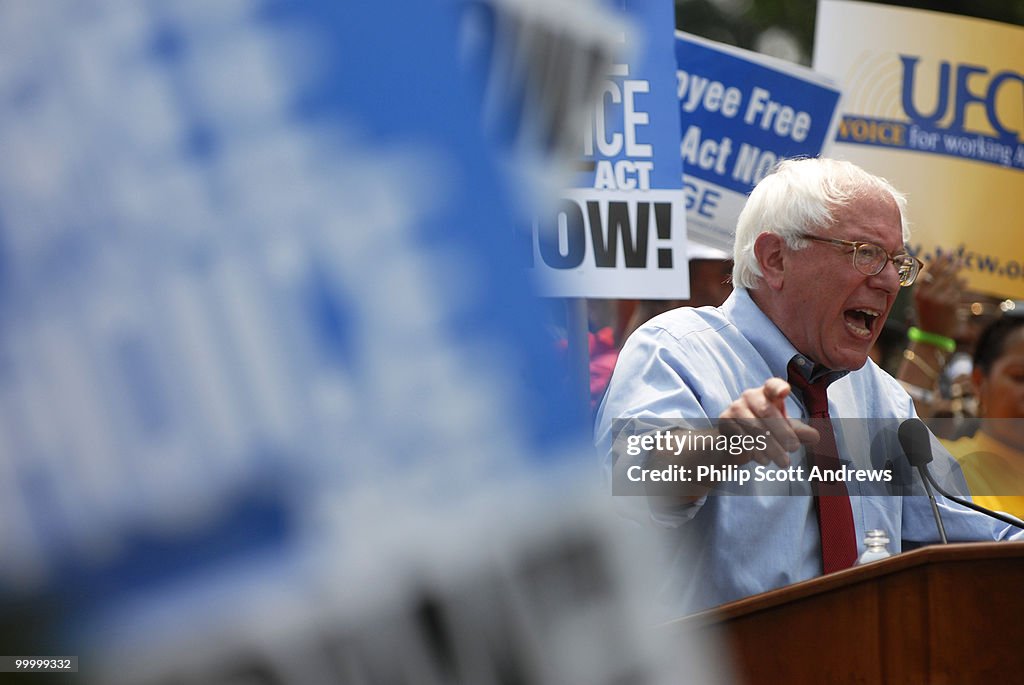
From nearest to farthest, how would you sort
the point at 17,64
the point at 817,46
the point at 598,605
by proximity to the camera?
1. the point at 598,605
2. the point at 17,64
3. the point at 817,46

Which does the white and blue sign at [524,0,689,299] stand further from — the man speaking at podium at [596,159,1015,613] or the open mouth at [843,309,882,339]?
the open mouth at [843,309,882,339]

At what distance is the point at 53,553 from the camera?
1445 millimetres

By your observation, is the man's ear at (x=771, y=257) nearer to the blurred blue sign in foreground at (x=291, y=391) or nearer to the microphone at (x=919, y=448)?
the microphone at (x=919, y=448)

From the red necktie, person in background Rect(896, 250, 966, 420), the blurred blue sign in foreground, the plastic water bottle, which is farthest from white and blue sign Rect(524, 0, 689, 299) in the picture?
the blurred blue sign in foreground

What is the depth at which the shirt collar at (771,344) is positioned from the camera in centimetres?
273

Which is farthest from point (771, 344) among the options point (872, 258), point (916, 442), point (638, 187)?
point (638, 187)

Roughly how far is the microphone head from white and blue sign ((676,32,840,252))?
4.18ft

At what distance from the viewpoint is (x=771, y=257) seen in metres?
2.84

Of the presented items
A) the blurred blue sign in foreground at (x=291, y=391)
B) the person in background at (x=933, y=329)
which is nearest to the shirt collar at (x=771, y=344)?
the blurred blue sign in foreground at (x=291, y=391)

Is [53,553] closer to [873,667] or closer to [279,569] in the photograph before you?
[279,569]

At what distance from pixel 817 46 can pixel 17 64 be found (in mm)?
2801

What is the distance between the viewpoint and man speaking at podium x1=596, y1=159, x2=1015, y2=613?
235 centimetres

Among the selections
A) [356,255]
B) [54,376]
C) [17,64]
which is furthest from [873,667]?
[17,64]

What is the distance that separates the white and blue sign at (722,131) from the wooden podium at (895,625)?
1.79 metres
